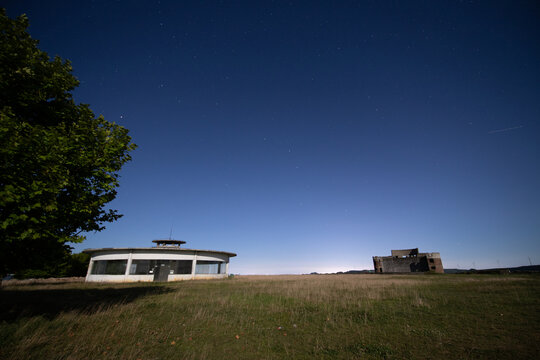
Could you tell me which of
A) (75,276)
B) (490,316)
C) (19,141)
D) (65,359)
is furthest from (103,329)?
(75,276)

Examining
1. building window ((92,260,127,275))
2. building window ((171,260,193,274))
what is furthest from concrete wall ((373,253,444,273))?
building window ((92,260,127,275))

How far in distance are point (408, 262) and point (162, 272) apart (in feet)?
196

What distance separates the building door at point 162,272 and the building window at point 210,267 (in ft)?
14.3

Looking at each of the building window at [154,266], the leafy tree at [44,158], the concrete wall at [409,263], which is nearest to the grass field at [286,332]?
the leafy tree at [44,158]

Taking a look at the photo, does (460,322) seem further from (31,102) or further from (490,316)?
(31,102)

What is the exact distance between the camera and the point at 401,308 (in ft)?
31.5

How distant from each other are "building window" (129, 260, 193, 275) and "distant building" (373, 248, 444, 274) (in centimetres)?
5341

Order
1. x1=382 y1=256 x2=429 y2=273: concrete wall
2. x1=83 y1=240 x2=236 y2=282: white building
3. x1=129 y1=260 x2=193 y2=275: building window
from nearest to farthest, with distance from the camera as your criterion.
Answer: x1=83 y1=240 x2=236 y2=282: white building
x1=129 y1=260 x2=193 y2=275: building window
x1=382 y1=256 x2=429 y2=273: concrete wall

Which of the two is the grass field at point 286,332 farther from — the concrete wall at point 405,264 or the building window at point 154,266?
the concrete wall at point 405,264

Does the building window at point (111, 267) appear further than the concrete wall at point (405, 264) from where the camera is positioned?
No

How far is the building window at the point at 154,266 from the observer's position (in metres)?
32.2

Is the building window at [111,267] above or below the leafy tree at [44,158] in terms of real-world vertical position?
below

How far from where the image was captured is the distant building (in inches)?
2088

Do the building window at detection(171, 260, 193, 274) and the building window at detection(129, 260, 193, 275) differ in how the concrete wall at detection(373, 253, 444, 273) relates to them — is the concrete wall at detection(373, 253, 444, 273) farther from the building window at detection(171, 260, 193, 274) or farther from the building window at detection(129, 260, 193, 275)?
the building window at detection(129, 260, 193, 275)
